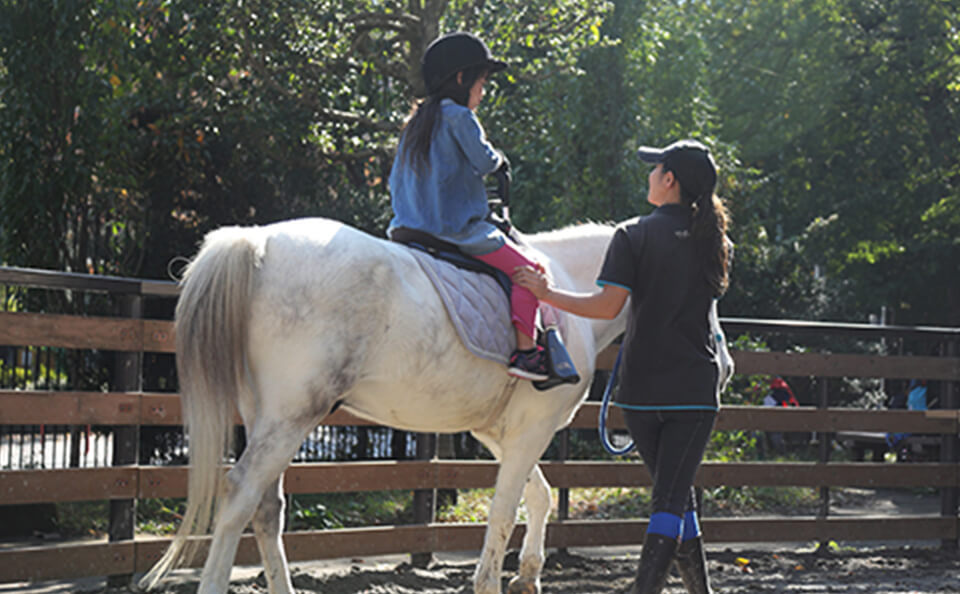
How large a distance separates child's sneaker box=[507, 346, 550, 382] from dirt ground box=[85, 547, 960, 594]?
67.1 inches

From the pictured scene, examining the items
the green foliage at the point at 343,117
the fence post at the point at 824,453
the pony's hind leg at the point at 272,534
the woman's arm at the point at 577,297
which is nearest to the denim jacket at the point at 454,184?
the woman's arm at the point at 577,297

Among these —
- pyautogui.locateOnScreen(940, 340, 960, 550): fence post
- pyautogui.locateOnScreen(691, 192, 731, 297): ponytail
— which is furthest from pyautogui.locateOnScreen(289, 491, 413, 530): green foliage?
pyautogui.locateOnScreen(940, 340, 960, 550): fence post

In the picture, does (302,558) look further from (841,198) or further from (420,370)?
(841,198)

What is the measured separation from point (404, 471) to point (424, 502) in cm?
29

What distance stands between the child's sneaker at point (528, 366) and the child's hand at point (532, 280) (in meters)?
0.27

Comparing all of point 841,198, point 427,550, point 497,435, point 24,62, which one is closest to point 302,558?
point 427,550

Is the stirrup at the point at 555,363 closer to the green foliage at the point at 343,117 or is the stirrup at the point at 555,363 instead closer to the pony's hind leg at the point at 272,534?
the pony's hind leg at the point at 272,534

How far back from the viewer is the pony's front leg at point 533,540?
493 centimetres

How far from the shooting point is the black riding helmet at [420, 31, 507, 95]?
14.4 feet

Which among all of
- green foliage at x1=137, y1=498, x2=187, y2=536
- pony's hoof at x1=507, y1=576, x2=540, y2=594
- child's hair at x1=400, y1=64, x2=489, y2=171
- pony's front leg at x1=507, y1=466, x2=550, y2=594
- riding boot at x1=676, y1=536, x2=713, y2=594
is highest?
child's hair at x1=400, y1=64, x2=489, y2=171

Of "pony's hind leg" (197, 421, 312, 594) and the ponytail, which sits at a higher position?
the ponytail

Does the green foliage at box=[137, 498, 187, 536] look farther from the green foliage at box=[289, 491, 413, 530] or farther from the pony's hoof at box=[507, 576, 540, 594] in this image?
the pony's hoof at box=[507, 576, 540, 594]

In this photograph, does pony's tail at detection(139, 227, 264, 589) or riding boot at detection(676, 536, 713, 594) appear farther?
riding boot at detection(676, 536, 713, 594)

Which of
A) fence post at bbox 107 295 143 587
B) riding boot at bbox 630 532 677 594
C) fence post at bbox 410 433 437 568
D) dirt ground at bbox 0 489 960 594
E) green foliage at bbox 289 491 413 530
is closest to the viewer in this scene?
riding boot at bbox 630 532 677 594
